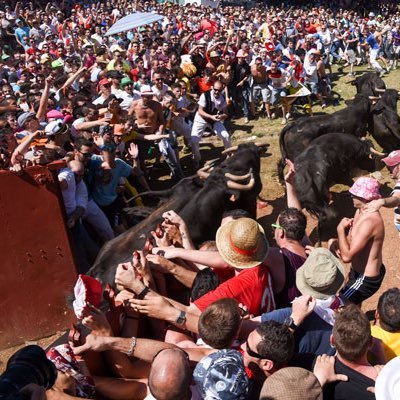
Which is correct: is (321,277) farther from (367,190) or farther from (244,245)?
(367,190)

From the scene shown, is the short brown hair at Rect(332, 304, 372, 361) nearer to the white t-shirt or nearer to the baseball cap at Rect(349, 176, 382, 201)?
the baseball cap at Rect(349, 176, 382, 201)

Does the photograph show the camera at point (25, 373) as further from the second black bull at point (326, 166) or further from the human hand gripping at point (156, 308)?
the second black bull at point (326, 166)

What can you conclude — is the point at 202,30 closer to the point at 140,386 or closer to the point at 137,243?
the point at 137,243

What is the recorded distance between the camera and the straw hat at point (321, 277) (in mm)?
3646

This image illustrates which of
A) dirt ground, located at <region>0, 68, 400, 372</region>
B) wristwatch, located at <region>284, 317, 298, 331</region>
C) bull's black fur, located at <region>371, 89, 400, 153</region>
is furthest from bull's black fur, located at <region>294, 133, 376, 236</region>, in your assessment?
wristwatch, located at <region>284, 317, 298, 331</region>

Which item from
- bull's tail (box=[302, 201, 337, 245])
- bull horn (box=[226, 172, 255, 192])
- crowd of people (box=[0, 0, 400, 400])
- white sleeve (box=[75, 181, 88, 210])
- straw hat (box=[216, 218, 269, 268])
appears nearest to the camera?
crowd of people (box=[0, 0, 400, 400])

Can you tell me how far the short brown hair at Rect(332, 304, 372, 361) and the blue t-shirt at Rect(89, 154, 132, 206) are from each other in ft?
14.6

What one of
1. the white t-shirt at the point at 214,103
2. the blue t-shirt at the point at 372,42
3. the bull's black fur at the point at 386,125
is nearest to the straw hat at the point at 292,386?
the white t-shirt at the point at 214,103

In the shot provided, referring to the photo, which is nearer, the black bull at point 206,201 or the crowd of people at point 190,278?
the crowd of people at point 190,278

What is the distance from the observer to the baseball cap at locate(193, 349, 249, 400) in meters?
2.60

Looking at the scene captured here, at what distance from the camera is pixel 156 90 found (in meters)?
10.3

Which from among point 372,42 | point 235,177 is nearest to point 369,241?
point 235,177

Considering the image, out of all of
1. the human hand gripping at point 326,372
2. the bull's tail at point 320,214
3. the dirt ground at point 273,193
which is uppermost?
the human hand gripping at point 326,372

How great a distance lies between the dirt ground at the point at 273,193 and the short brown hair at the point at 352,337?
3060 mm
